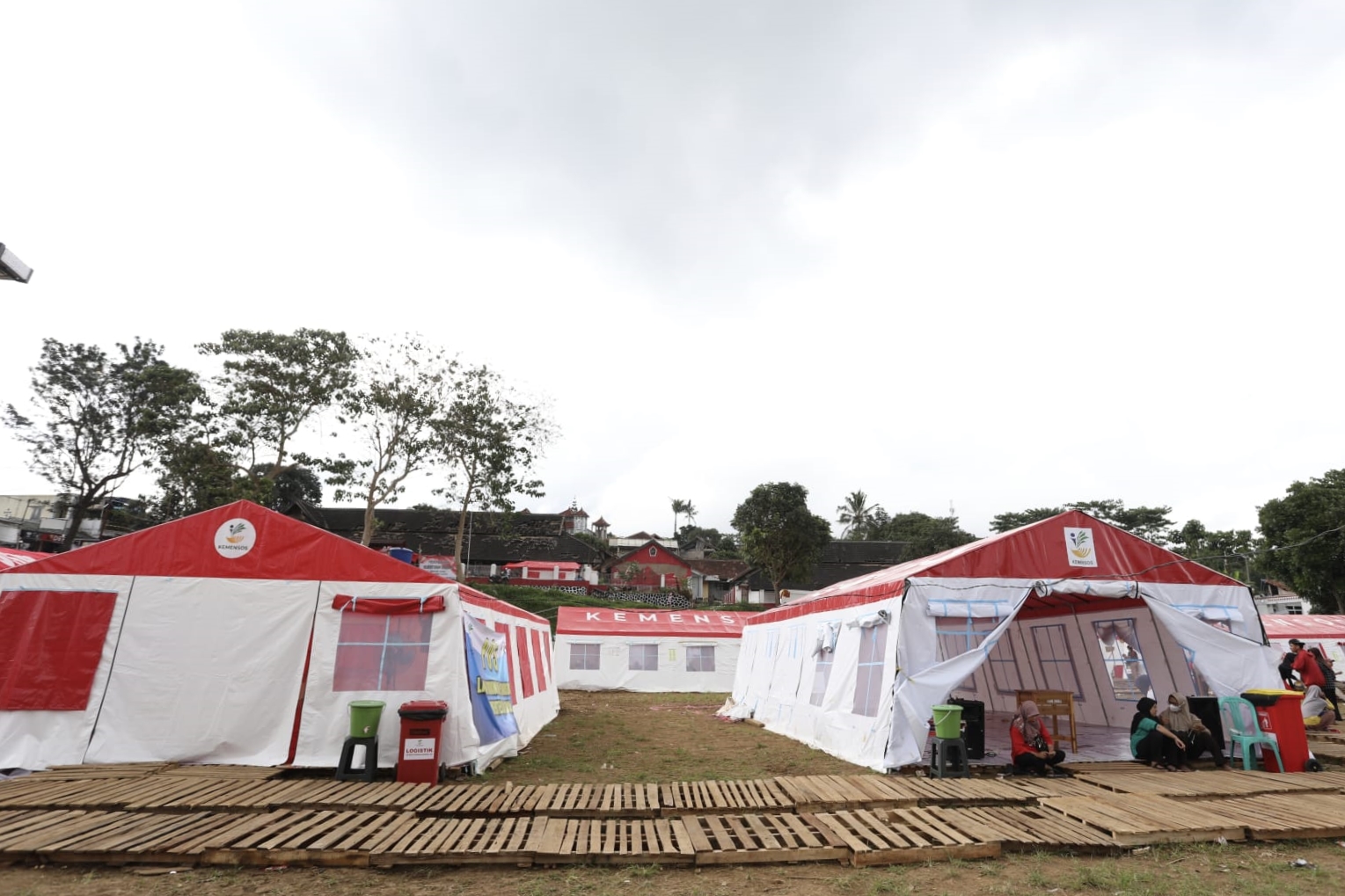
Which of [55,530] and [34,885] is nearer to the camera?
[34,885]

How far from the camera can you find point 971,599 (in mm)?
10180

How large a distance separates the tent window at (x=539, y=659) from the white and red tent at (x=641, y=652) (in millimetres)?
7536

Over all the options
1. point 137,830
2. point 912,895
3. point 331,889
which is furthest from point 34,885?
point 912,895

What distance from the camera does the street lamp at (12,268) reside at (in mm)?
6637

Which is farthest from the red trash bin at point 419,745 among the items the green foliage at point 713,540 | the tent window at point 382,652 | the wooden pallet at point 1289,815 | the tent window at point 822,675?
the green foliage at point 713,540

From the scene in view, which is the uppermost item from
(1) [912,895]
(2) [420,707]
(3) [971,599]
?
(3) [971,599]

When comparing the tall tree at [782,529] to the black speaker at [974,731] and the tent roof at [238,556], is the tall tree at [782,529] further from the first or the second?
the tent roof at [238,556]

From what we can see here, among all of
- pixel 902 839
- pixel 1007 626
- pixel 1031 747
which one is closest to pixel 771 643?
pixel 1007 626

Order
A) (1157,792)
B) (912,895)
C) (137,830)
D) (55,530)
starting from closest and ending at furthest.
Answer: (912,895), (137,830), (1157,792), (55,530)

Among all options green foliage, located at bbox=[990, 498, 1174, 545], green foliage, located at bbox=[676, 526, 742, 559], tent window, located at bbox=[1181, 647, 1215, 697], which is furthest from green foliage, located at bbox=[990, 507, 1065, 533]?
tent window, located at bbox=[1181, 647, 1215, 697]

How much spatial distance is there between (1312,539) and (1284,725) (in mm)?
27658

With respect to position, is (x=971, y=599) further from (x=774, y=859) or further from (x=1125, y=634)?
(x=774, y=859)

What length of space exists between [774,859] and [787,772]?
14.1 ft

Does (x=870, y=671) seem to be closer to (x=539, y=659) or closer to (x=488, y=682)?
(x=488, y=682)
